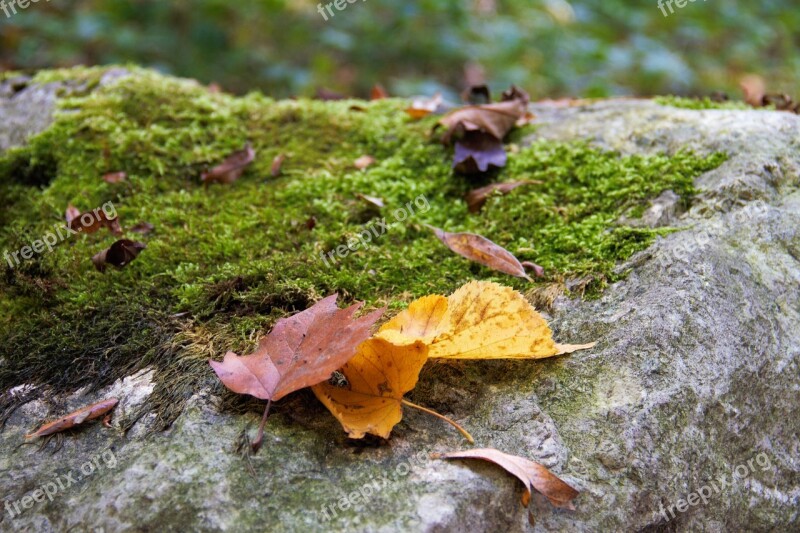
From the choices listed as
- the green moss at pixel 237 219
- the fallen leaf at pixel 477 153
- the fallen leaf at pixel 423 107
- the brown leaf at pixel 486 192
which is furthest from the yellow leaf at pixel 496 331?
the fallen leaf at pixel 423 107

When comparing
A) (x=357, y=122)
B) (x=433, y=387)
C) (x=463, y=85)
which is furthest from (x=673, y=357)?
(x=463, y=85)

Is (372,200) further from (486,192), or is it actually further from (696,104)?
(696,104)

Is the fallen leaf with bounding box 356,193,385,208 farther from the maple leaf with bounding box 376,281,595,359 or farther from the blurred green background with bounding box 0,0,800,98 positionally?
the blurred green background with bounding box 0,0,800,98

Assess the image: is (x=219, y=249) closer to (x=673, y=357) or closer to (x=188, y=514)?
(x=188, y=514)

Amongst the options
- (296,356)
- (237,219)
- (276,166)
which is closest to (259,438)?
(296,356)

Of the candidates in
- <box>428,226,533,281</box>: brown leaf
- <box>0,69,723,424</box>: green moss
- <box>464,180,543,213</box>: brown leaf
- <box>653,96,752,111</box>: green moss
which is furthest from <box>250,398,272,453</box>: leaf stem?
<box>653,96,752,111</box>: green moss

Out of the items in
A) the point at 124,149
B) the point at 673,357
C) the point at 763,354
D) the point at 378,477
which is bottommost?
the point at 763,354
